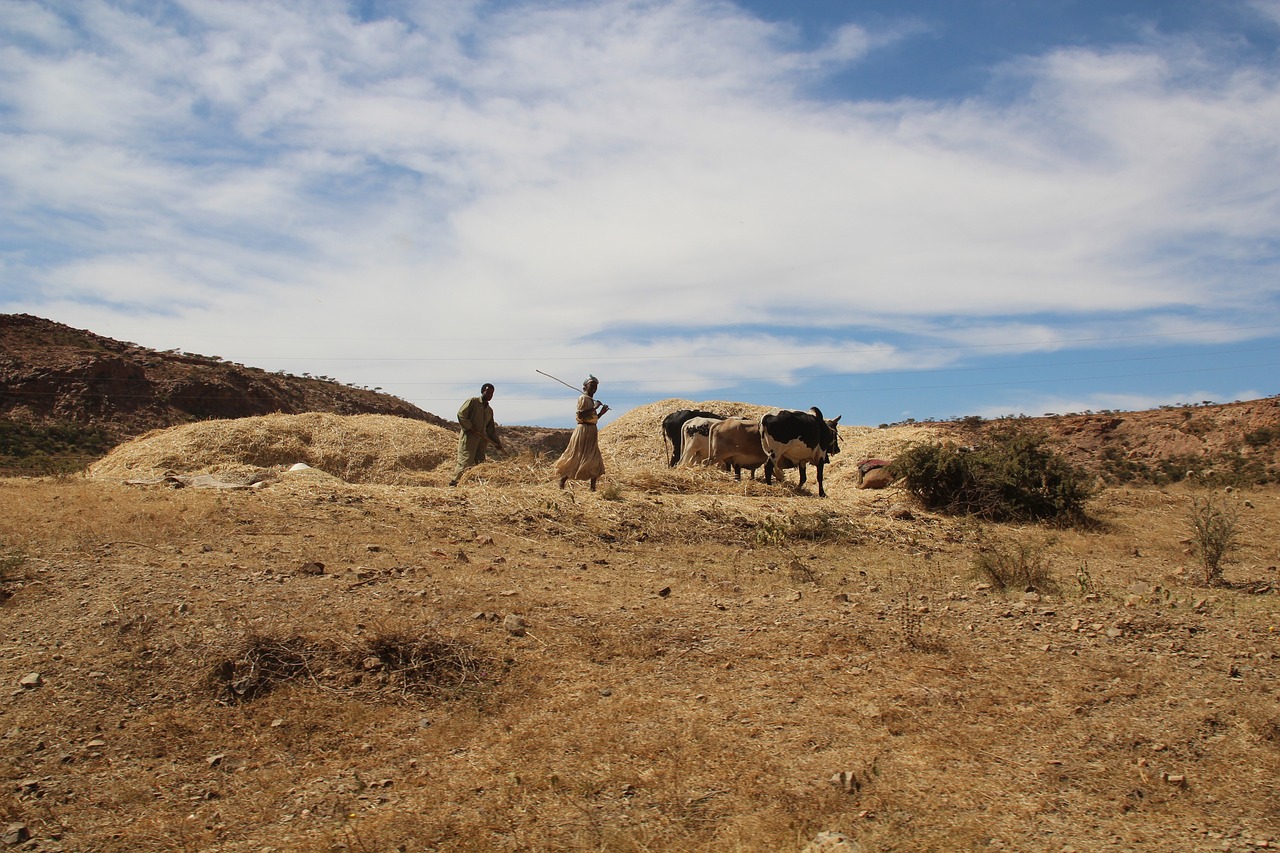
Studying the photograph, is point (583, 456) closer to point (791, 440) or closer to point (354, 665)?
point (791, 440)

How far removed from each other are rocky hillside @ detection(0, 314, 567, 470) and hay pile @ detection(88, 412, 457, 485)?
8.42m

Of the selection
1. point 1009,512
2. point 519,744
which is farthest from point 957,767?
point 1009,512

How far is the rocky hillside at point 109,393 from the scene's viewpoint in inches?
1017

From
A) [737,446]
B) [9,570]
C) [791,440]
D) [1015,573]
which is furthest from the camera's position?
[737,446]

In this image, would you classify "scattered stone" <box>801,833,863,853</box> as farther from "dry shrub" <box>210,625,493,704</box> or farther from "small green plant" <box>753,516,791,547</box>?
"small green plant" <box>753,516,791,547</box>

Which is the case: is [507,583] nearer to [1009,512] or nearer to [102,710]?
Answer: [102,710]

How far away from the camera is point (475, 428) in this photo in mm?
14352

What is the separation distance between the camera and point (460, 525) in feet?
32.4

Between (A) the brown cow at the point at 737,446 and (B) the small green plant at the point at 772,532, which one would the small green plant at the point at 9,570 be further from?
(A) the brown cow at the point at 737,446

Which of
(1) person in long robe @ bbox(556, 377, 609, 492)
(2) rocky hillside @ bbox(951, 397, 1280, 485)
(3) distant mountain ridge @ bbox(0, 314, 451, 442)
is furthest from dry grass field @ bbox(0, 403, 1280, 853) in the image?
(3) distant mountain ridge @ bbox(0, 314, 451, 442)

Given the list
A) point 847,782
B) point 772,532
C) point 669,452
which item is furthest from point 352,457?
point 847,782

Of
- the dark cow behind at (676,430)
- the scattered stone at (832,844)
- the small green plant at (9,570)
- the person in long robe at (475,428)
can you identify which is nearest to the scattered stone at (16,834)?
the small green plant at (9,570)

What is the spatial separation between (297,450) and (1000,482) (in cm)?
1213

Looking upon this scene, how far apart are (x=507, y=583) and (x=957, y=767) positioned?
4144 mm
